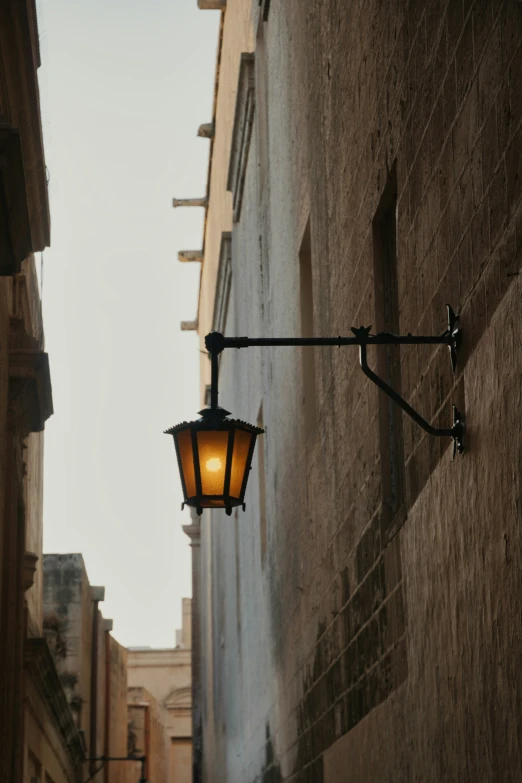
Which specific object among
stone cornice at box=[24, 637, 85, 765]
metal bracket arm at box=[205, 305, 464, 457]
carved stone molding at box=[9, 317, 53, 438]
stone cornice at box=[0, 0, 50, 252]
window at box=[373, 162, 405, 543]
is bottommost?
metal bracket arm at box=[205, 305, 464, 457]

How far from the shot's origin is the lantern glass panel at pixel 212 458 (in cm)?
637

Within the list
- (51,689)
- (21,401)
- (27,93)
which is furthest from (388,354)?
(51,689)

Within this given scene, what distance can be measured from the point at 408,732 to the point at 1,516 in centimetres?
821

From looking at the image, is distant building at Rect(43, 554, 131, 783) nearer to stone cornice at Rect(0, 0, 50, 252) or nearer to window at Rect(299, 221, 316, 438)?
stone cornice at Rect(0, 0, 50, 252)

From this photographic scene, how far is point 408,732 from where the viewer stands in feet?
19.6

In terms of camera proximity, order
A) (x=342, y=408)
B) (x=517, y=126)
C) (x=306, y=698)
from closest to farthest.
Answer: (x=517, y=126) → (x=342, y=408) → (x=306, y=698)

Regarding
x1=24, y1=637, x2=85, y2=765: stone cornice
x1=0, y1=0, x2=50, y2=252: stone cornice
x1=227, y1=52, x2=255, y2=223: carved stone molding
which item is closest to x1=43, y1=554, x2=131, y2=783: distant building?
x1=24, y1=637, x2=85, y2=765: stone cornice

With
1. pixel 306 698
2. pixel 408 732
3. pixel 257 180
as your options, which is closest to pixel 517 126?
pixel 408 732

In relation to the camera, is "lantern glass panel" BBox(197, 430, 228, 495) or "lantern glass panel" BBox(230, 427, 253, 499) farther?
"lantern glass panel" BBox(230, 427, 253, 499)

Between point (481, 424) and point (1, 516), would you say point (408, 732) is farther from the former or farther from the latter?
point (1, 516)

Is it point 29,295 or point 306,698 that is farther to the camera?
point 29,295

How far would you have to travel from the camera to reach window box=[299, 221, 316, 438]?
34.3ft

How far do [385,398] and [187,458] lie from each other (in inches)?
45.7

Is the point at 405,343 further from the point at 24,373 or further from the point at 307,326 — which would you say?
the point at 24,373
